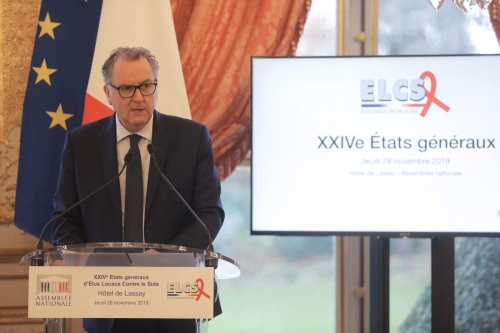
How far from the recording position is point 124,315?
1.83 meters

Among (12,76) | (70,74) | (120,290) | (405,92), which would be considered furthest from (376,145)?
(12,76)

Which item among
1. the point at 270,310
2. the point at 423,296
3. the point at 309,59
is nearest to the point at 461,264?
the point at 423,296

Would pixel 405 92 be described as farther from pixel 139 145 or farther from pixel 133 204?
pixel 133 204

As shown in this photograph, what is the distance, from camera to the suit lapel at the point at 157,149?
8.58 feet

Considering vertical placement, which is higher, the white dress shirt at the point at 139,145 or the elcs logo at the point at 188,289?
the white dress shirt at the point at 139,145

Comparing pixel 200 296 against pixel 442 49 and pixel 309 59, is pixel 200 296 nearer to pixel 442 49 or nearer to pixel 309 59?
pixel 309 59

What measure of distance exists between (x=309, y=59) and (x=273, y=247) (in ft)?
4.06

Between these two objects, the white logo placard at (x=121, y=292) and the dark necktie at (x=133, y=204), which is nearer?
the white logo placard at (x=121, y=292)

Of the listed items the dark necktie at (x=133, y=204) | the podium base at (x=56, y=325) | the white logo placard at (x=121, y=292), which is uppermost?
the dark necktie at (x=133, y=204)

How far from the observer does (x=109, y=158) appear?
2.70m

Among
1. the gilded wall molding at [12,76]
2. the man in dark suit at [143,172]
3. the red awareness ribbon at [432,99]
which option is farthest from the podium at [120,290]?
the gilded wall molding at [12,76]

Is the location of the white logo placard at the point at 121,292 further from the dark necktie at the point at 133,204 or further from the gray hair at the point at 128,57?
the gray hair at the point at 128,57

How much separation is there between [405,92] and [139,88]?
58.3 inches

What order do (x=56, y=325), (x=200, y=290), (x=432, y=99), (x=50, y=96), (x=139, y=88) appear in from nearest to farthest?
(x=200, y=290) → (x=56, y=325) → (x=139, y=88) → (x=432, y=99) → (x=50, y=96)
